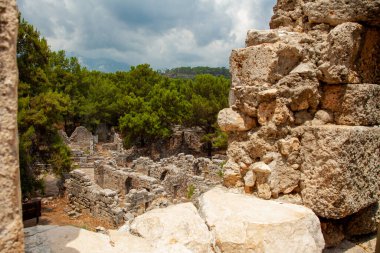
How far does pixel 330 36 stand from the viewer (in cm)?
271

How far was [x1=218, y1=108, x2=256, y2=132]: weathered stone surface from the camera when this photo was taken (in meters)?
3.10

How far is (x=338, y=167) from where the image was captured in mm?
2492

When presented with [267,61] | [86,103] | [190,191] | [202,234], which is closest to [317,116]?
[267,61]

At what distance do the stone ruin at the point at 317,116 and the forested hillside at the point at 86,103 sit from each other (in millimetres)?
9975

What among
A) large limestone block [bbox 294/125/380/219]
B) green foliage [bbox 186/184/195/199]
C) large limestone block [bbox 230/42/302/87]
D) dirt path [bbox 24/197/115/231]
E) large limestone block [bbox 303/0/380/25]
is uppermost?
large limestone block [bbox 303/0/380/25]

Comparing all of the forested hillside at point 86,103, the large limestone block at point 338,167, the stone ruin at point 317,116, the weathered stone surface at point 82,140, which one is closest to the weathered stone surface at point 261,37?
the stone ruin at point 317,116

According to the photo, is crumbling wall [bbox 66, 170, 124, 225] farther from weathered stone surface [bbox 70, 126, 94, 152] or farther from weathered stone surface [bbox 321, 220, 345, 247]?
weathered stone surface [bbox 70, 126, 94, 152]

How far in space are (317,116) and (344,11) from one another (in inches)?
37.0

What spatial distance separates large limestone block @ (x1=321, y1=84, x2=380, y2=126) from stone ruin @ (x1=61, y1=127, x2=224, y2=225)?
30.8 feet

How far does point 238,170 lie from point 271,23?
1.72 meters

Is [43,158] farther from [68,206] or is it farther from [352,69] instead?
[352,69]

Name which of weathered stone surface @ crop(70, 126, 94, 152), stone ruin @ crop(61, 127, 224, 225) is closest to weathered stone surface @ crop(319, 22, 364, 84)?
stone ruin @ crop(61, 127, 224, 225)

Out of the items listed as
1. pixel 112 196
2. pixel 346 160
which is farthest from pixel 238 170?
pixel 112 196

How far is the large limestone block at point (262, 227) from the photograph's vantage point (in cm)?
215
